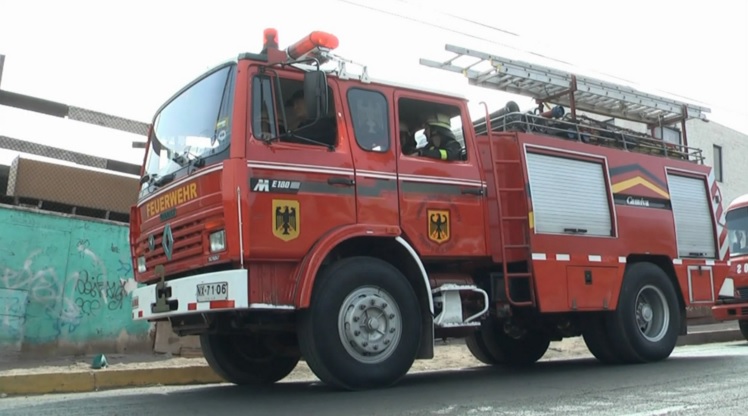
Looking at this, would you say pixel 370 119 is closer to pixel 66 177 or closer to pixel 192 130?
pixel 192 130

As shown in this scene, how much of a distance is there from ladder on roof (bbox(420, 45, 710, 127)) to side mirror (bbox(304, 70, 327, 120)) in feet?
8.23

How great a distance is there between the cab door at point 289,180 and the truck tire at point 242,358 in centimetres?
171

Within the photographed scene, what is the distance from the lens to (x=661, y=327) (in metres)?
8.54

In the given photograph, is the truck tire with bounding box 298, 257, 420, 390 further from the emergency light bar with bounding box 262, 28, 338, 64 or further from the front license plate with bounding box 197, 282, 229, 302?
the emergency light bar with bounding box 262, 28, 338, 64

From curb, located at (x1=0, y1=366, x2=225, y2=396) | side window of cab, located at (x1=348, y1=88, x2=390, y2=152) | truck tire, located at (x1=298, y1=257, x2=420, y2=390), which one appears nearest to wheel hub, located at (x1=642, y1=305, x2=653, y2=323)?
truck tire, located at (x1=298, y1=257, x2=420, y2=390)

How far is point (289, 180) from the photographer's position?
5812 mm

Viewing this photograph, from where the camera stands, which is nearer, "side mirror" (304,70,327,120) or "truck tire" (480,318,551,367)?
"side mirror" (304,70,327,120)

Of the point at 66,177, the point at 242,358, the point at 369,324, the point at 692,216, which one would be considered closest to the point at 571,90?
the point at 692,216

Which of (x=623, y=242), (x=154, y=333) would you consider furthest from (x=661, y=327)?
(x=154, y=333)

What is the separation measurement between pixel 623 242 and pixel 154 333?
718 centimetres

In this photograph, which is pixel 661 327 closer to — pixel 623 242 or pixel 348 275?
pixel 623 242

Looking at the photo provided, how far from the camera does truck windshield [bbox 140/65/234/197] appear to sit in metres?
5.92

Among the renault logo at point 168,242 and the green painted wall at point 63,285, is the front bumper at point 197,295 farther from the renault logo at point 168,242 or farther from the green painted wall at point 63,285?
the green painted wall at point 63,285

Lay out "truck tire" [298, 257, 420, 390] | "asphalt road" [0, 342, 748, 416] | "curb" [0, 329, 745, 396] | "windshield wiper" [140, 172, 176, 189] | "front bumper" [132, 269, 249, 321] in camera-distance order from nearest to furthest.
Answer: "asphalt road" [0, 342, 748, 416] → "front bumper" [132, 269, 249, 321] → "truck tire" [298, 257, 420, 390] → "windshield wiper" [140, 172, 176, 189] → "curb" [0, 329, 745, 396]
